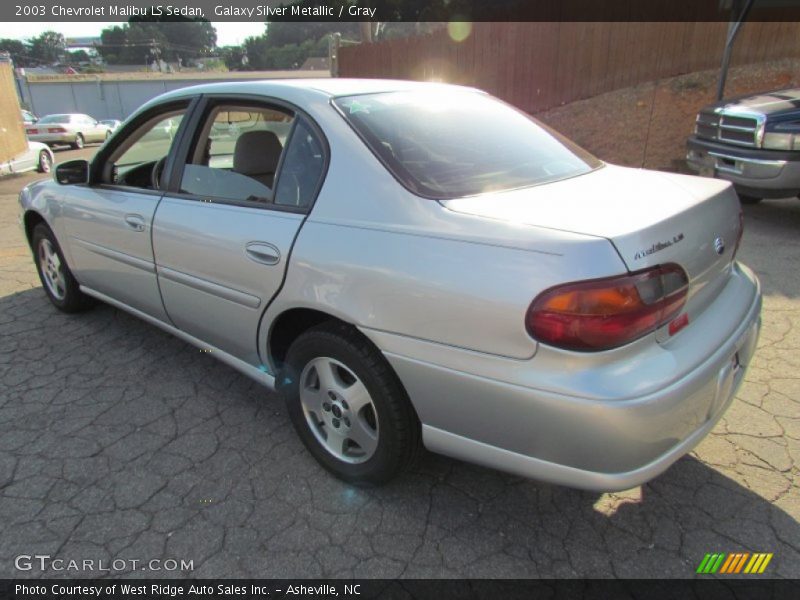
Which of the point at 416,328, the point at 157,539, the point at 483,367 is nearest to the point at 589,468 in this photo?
the point at 483,367

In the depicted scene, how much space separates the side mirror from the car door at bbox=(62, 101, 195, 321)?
6cm

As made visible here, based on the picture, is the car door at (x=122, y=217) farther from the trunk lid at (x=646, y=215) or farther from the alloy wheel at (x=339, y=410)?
the trunk lid at (x=646, y=215)

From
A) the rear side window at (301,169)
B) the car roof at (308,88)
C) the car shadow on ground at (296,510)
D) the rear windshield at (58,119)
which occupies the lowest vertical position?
the car shadow on ground at (296,510)

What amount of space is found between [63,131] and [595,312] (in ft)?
84.9

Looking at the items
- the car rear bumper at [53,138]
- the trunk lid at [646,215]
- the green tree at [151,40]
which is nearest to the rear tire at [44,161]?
the car rear bumper at [53,138]

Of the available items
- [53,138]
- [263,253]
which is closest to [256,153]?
[263,253]

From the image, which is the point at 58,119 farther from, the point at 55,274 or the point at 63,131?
the point at 55,274

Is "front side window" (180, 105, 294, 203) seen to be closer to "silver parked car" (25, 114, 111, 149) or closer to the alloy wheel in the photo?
the alloy wheel

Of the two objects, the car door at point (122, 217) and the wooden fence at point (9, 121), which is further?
A: the wooden fence at point (9, 121)

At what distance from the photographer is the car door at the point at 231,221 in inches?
92.3

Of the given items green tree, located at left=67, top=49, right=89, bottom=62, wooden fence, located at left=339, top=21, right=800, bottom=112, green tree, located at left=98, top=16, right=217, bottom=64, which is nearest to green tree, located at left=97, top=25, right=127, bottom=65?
green tree, located at left=98, top=16, right=217, bottom=64

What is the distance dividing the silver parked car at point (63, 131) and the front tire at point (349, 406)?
24321 millimetres

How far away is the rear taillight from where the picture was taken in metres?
1.61

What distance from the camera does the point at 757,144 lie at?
18.8ft
